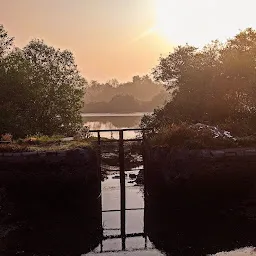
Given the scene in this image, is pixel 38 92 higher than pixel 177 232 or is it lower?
higher

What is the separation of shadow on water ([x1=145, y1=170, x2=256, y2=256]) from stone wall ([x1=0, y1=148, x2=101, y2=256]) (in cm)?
309

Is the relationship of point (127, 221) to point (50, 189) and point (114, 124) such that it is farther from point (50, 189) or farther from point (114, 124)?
point (114, 124)

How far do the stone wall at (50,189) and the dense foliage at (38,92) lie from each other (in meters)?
10.7

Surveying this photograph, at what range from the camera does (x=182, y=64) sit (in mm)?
39125

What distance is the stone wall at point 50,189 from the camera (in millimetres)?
16953

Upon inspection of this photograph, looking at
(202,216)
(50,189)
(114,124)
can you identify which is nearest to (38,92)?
(50,189)

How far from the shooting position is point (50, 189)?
19172mm

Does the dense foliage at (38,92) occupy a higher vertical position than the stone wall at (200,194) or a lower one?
higher

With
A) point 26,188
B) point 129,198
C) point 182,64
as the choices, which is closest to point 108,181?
point 129,198

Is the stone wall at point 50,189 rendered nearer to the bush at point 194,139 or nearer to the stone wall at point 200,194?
the stone wall at point 200,194

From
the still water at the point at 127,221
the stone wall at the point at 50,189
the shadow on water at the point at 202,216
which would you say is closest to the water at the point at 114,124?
the still water at the point at 127,221

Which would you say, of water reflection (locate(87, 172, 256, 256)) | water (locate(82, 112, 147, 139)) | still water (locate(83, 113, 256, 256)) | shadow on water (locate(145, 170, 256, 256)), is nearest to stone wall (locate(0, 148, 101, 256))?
still water (locate(83, 113, 256, 256))

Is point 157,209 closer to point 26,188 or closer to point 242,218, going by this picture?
point 242,218

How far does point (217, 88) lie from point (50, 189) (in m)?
19.3
